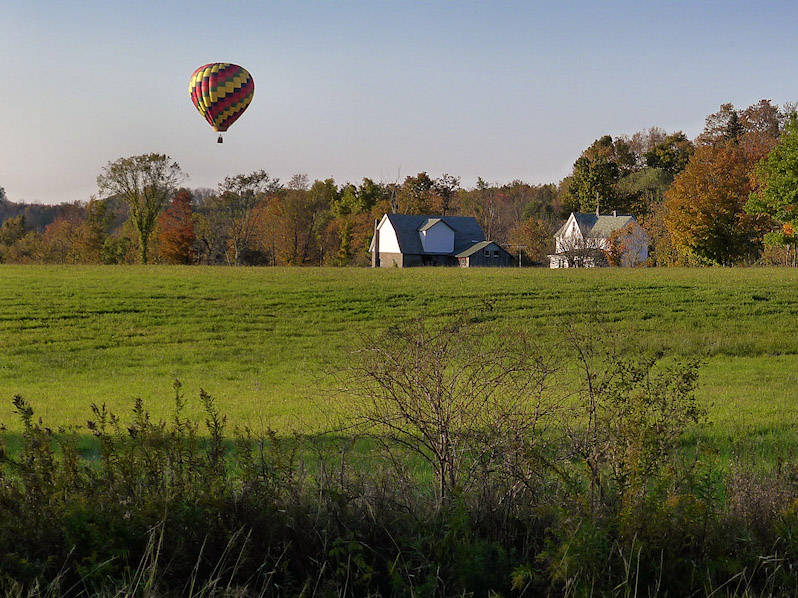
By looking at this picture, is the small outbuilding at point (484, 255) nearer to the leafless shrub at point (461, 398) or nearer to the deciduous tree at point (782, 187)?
the deciduous tree at point (782, 187)

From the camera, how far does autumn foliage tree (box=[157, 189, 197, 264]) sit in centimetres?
8144

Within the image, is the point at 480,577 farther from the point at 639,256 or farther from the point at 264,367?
the point at 639,256

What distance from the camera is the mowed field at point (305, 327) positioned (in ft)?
41.8

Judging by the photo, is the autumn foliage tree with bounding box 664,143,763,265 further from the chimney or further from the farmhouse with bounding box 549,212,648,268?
the chimney

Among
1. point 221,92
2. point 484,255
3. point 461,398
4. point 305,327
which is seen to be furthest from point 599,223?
point 461,398

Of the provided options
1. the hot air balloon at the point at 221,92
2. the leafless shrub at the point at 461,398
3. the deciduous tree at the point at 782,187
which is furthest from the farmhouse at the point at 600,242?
the leafless shrub at the point at 461,398

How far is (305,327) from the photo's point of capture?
26.3m

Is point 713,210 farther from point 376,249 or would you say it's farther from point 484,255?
point 376,249

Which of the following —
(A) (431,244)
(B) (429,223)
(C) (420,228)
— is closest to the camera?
(B) (429,223)

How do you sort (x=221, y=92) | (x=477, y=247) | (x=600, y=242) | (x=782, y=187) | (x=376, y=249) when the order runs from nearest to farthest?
(x=221, y=92)
(x=782, y=187)
(x=600, y=242)
(x=477, y=247)
(x=376, y=249)

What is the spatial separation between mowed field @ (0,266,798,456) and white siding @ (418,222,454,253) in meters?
36.4

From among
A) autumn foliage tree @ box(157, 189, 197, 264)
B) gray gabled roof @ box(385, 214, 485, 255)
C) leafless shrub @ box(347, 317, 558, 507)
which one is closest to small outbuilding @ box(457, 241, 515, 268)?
gray gabled roof @ box(385, 214, 485, 255)

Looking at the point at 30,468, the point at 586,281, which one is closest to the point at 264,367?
the point at 30,468

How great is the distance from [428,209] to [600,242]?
31.1 m
